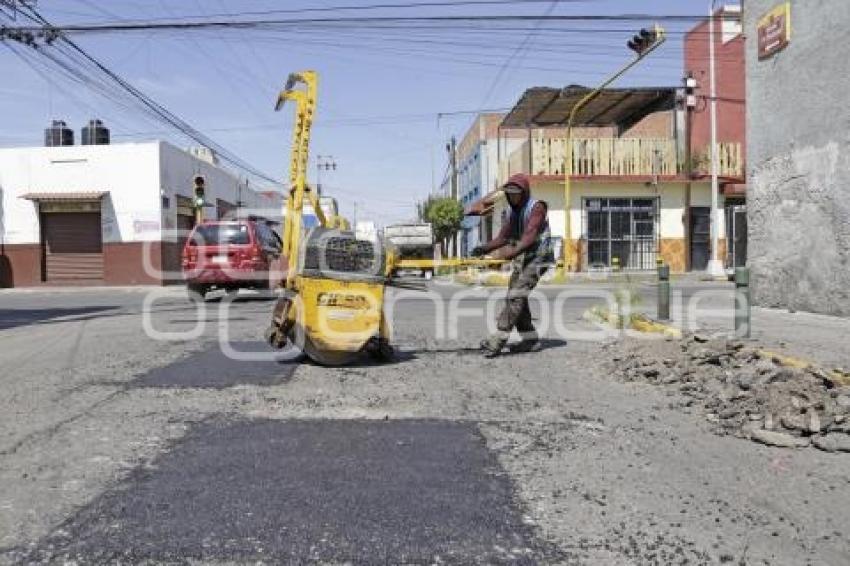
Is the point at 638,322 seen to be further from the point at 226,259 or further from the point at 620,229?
the point at 620,229

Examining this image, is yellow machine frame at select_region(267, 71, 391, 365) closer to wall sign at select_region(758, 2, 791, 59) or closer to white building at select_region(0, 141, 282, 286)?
wall sign at select_region(758, 2, 791, 59)

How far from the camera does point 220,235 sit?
1639 cm

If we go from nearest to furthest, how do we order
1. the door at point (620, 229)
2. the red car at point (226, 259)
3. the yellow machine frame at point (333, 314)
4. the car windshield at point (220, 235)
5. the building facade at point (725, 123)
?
the yellow machine frame at point (333, 314) < the red car at point (226, 259) < the car windshield at point (220, 235) < the building facade at point (725, 123) < the door at point (620, 229)

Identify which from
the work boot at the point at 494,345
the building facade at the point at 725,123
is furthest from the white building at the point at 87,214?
the work boot at the point at 494,345

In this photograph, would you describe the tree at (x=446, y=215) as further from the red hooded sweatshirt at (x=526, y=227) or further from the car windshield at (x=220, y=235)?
the red hooded sweatshirt at (x=526, y=227)

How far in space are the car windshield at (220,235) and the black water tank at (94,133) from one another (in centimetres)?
2006

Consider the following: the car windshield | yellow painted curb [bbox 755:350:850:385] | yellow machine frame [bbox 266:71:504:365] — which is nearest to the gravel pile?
yellow painted curb [bbox 755:350:850:385]

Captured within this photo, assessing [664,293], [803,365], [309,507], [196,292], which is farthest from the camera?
[196,292]

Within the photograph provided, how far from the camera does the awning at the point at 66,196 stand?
100.0ft

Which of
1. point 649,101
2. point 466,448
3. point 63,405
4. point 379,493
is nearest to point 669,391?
point 466,448

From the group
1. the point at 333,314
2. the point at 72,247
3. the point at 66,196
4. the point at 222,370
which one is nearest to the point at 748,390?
the point at 333,314

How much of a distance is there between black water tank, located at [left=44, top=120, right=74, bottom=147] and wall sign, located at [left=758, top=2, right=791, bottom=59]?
30.2 meters

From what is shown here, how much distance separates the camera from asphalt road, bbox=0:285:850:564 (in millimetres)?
3422

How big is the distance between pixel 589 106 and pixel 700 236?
650 centimetres
